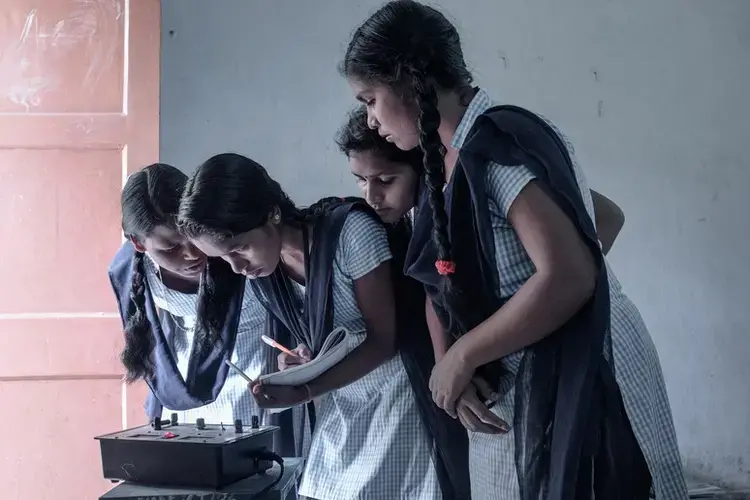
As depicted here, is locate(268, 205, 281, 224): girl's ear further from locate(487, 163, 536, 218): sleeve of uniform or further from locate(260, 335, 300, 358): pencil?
locate(487, 163, 536, 218): sleeve of uniform

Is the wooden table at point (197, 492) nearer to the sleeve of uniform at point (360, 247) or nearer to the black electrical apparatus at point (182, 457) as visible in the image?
the black electrical apparatus at point (182, 457)

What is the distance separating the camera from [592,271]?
850 mm

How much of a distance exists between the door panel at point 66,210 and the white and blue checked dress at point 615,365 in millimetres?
1306

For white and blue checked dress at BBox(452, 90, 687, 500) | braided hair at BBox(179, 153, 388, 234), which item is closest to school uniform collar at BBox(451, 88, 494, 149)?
white and blue checked dress at BBox(452, 90, 687, 500)

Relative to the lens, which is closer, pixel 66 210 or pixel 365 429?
pixel 365 429

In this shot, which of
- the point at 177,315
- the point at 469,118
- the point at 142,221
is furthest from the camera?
the point at 177,315

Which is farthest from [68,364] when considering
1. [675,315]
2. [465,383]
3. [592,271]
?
[675,315]

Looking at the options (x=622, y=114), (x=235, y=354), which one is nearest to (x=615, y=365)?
(x=235, y=354)

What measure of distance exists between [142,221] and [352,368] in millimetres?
607

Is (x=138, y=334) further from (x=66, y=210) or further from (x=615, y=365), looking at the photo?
(x=615, y=365)

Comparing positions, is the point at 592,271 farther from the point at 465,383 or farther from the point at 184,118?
the point at 184,118

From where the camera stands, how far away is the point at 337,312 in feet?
4.32

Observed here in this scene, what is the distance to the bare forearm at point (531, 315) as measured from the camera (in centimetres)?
84

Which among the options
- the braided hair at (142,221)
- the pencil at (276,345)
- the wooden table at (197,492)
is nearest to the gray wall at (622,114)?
the braided hair at (142,221)
